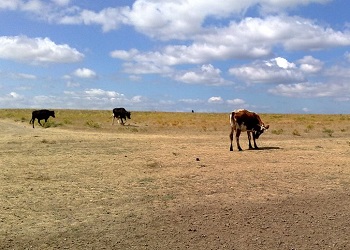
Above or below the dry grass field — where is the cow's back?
above

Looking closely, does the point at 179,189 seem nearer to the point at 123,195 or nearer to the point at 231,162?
the point at 123,195

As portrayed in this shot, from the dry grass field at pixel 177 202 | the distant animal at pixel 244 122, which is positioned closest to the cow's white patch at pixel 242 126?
the distant animal at pixel 244 122

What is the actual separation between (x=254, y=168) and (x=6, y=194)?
293 inches

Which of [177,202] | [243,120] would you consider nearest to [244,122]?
[243,120]

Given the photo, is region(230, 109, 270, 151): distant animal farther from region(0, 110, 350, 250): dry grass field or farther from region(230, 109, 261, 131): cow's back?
region(0, 110, 350, 250): dry grass field

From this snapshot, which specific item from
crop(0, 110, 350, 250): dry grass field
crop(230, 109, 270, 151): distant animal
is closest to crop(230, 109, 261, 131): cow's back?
crop(230, 109, 270, 151): distant animal

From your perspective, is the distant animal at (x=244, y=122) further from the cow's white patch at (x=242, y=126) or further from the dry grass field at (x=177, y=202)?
the dry grass field at (x=177, y=202)

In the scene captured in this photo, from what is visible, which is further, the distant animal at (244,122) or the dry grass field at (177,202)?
the distant animal at (244,122)

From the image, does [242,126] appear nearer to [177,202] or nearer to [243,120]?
[243,120]

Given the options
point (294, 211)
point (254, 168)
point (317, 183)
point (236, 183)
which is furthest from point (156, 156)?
point (294, 211)

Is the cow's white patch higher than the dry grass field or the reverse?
higher

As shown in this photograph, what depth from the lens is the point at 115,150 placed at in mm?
20719

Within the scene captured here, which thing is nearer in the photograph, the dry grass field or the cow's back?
the dry grass field

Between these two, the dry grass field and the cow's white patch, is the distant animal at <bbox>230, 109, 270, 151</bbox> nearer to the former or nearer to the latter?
the cow's white patch
